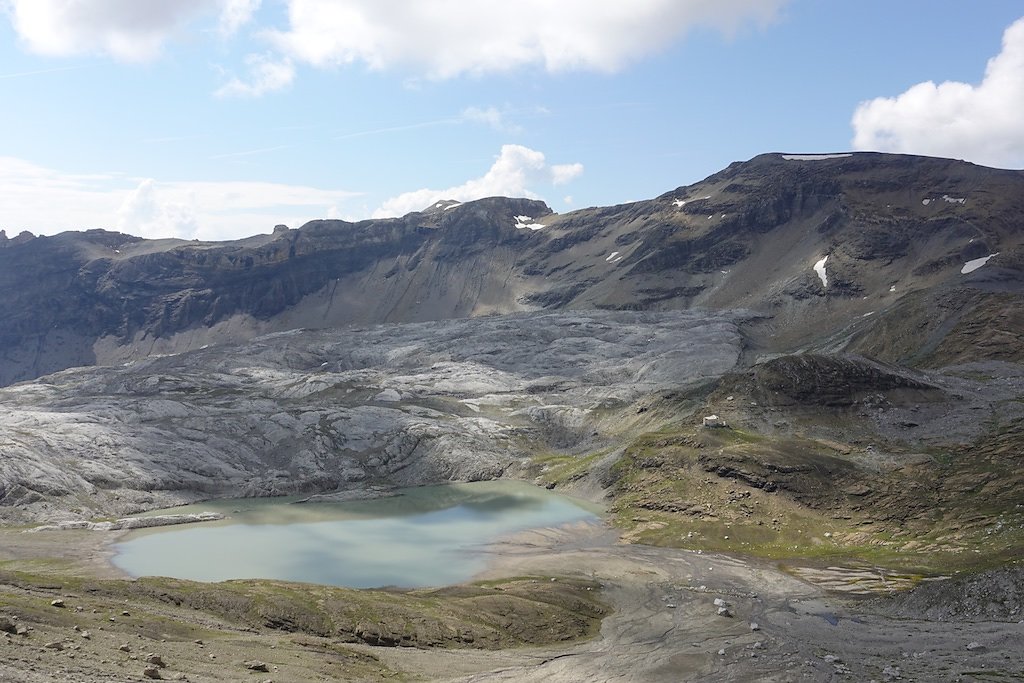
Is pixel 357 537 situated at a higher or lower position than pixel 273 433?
lower

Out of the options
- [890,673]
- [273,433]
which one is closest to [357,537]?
[273,433]

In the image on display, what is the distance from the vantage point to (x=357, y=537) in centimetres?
9706

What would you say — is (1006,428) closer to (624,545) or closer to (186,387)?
(624,545)

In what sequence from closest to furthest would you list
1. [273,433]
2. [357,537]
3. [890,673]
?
[890,673] → [357,537] → [273,433]

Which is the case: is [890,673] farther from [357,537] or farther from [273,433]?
[273,433]

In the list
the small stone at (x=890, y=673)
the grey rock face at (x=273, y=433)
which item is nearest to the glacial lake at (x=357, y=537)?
the grey rock face at (x=273, y=433)

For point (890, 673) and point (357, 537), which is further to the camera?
point (357, 537)

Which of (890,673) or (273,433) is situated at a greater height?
(273,433)

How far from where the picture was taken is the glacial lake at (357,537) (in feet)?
262

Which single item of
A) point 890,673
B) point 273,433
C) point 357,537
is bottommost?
point 357,537

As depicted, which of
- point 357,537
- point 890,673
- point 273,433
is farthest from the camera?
point 273,433

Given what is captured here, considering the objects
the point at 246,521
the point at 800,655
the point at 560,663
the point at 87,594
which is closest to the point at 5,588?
the point at 87,594

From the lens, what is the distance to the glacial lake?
79.8 meters

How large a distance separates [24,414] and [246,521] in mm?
59973
